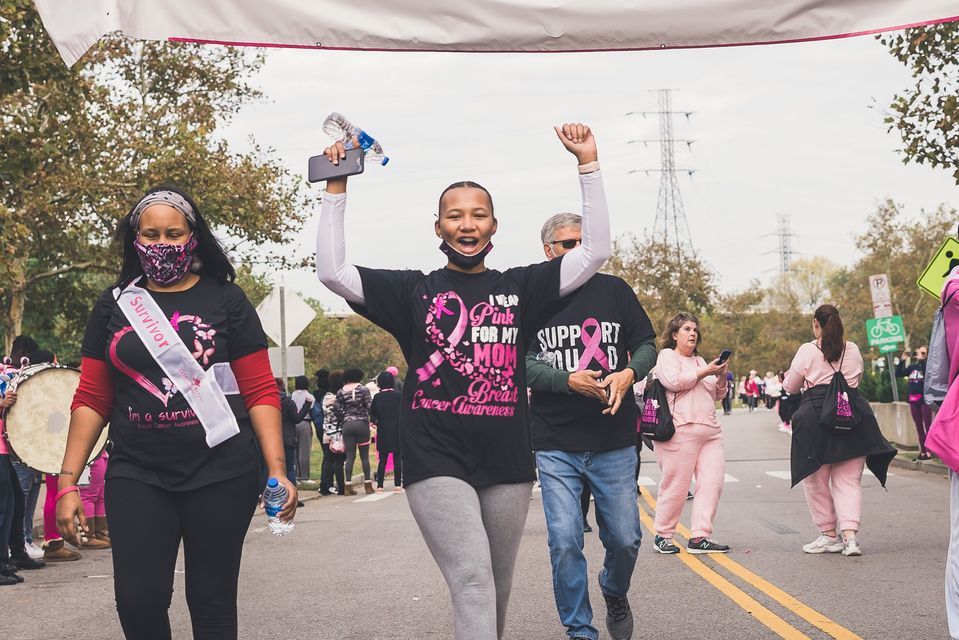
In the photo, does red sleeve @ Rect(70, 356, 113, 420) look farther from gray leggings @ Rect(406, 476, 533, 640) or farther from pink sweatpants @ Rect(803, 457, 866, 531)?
pink sweatpants @ Rect(803, 457, 866, 531)

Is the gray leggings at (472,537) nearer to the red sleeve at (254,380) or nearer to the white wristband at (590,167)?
the red sleeve at (254,380)

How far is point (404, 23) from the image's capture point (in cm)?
455

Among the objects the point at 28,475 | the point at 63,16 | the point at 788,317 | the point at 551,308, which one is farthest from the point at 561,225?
the point at 788,317

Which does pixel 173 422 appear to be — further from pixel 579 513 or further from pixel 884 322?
pixel 884 322

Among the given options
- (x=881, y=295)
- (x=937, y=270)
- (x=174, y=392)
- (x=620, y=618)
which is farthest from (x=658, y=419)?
(x=881, y=295)

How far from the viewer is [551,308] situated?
203 inches

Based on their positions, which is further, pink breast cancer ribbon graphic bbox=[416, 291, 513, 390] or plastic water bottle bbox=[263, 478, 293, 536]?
pink breast cancer ribbon graphic bbox=[416, 291, 513, 390]

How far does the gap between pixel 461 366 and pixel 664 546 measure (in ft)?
21.6

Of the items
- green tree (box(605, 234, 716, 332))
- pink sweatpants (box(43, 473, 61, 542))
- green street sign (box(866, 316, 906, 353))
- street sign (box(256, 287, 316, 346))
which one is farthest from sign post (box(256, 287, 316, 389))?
green tree (box(605, 234, 716, 332))

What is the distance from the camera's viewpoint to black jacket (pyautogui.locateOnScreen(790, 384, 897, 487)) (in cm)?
1079

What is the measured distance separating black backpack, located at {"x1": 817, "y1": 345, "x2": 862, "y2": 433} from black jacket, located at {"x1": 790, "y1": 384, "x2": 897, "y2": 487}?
0.19ft

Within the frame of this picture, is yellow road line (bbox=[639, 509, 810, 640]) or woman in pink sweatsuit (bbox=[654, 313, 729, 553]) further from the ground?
woman in pink sweatsuit (bbox=[654, 313, 729, 553])

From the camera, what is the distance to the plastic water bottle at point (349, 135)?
449 cm

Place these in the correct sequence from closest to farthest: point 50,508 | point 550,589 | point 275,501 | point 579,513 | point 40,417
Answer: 1. point 275,501
2. point 579,513
3. point 550,589
4. point 40,417
5. point 50,508
